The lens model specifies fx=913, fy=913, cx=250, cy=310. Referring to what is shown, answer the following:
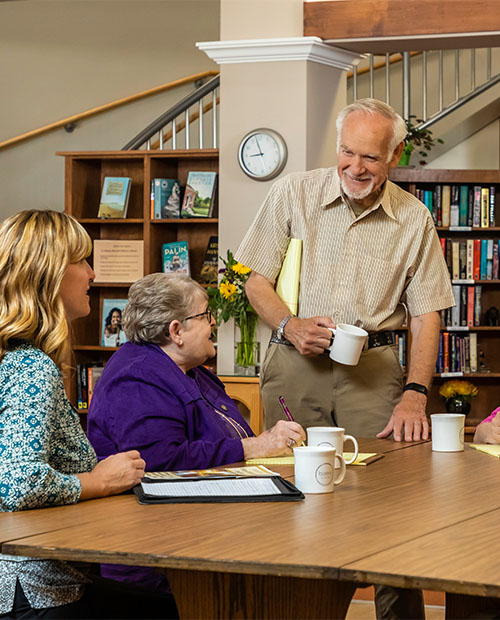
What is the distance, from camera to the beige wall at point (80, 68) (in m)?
8.05

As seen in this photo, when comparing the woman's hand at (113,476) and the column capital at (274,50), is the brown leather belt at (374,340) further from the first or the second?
the column capital at (274,50)

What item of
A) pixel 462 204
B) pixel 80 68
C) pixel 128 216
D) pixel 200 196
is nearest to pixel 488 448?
pixel 200 196

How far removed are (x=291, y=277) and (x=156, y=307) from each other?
0.70m

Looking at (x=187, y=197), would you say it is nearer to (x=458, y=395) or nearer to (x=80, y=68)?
(x=458, y=395)

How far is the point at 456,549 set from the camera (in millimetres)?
1381

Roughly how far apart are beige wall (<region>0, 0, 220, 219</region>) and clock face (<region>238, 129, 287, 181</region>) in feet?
10.7

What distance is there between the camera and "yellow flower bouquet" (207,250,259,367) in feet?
16.3

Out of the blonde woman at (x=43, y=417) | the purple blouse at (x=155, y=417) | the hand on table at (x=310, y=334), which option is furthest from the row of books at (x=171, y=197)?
the blonde woman at (x=43, y=417)

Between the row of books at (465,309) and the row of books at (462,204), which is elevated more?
the row of books at (462,204)

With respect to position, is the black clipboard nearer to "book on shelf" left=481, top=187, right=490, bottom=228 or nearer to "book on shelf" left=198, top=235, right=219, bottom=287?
"book on shelf" left=198, top=235, right=219, bottom=287

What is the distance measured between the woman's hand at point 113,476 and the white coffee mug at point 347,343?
102cm

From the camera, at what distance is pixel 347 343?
8.90 feet

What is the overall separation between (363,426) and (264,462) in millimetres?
772

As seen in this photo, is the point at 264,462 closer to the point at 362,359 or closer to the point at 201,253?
the point at 362,359
